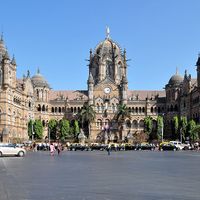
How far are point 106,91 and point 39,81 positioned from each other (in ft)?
65.1

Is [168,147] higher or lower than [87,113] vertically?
lower

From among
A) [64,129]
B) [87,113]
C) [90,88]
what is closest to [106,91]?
[90,88]

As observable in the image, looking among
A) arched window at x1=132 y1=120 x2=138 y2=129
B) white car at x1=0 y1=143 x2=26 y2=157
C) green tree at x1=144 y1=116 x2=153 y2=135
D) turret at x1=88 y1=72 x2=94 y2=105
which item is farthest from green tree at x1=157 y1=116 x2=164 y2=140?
white car at x1=0 y1=143 x2=26 y2=157

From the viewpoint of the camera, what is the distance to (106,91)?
442 feet

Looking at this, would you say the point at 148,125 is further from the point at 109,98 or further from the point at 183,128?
the point at 183,128

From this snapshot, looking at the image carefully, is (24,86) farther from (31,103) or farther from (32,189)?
(32,189)

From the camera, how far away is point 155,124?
135000 millimetres

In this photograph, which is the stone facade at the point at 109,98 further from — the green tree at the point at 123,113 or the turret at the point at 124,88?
the green tree at the point at 123,113

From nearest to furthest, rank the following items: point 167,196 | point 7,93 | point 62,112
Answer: point 167,196
point 7,93
point 62,112

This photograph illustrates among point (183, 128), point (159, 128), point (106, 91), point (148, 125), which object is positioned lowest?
point (183, 128)

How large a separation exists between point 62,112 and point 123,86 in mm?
20148

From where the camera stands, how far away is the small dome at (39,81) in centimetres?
13775

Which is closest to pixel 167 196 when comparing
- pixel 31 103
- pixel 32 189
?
pixel 32 189

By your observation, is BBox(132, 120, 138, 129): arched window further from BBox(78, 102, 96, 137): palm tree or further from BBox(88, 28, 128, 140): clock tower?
BBox(78, 102, 96, 137): palm tree
